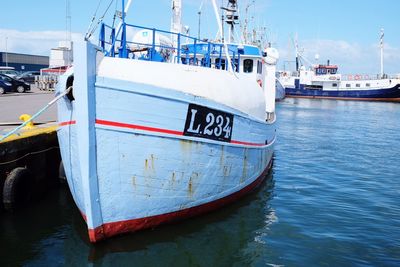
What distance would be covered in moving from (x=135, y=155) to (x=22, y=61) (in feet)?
279

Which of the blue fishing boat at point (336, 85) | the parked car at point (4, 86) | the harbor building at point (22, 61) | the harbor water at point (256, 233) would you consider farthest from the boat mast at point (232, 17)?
the harbor building at point (22, 61)

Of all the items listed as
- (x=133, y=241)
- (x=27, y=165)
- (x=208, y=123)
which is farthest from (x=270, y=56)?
(x=133, y=241)

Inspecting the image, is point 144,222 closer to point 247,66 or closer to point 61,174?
point 61,174

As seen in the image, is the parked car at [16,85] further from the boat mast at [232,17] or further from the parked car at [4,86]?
the boat mast at [232,17]

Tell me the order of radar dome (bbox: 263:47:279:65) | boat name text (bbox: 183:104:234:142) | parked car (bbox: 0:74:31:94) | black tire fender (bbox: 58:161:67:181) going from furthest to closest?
1. parked car (bbox: 0:74:31:94)
2. radar dome (bbox: 263:47:279:65)
3. black tire fender (bbox: 58:161:67:181)
4. boat name text (bbox: 183:104:234:142)

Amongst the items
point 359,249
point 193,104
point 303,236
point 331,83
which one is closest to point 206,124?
point 193,104

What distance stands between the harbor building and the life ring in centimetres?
7463

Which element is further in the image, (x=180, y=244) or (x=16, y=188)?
(x=16, y=188)

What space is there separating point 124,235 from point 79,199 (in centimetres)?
103

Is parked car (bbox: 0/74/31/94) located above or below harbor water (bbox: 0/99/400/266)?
above

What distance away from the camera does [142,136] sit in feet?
22.6

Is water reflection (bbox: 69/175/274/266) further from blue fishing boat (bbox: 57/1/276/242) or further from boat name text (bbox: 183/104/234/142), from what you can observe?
boat name text (bbox: 183/104/234/142)

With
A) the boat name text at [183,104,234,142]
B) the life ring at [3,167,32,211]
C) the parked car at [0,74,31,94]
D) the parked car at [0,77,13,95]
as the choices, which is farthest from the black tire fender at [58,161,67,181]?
the parked car at [0,74,31,94]

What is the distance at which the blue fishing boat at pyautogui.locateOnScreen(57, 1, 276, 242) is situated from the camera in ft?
21.6
